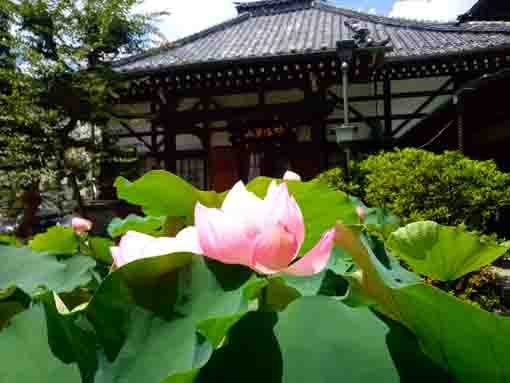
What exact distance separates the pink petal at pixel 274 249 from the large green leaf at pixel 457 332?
0.09m

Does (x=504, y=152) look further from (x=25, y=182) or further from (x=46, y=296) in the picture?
(x=25, y=182)

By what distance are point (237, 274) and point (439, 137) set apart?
565cm

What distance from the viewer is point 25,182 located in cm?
688

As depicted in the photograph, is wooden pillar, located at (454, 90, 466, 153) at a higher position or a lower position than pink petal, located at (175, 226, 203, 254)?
higher

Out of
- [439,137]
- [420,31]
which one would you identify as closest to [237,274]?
[439,137]

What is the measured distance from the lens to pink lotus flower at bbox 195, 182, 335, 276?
359mm

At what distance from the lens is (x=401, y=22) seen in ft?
29.8

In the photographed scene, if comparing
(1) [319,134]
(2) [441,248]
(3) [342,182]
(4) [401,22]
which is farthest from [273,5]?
(2) [441,248]

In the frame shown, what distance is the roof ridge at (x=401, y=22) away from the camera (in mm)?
8109

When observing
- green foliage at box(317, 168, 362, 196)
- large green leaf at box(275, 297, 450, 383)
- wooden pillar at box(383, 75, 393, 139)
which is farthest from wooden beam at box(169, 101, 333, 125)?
large green leaf at box(275, 297, 450, 383)

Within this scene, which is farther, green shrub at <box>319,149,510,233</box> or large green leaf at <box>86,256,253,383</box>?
green shrub at <box>319,149,510,233</box>

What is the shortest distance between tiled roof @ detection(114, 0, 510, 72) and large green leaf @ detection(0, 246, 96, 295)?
5661 millimetres

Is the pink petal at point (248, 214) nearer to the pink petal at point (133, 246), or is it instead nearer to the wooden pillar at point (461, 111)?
the pink petal at point (133, 246)

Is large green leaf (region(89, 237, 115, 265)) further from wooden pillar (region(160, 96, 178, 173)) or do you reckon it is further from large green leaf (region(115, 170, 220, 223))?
wooden pillar (region(160, 96, 178, 173))
